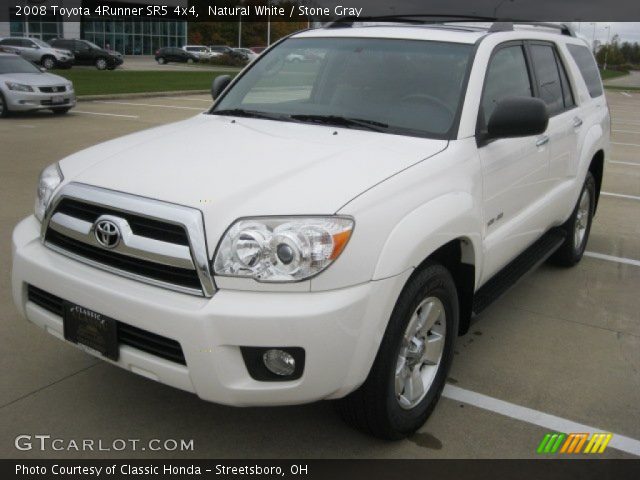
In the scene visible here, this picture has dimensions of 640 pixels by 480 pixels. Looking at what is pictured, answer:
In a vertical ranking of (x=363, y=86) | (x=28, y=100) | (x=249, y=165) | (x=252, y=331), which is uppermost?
(x=363, y=86)

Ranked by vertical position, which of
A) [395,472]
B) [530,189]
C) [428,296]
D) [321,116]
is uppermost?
[321,116]

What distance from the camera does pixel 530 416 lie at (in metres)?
3.34

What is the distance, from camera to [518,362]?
3.92 metres

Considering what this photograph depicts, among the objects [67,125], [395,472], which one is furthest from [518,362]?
[67,125]

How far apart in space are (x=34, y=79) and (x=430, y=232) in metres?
13.8

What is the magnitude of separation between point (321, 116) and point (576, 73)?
2463 mm

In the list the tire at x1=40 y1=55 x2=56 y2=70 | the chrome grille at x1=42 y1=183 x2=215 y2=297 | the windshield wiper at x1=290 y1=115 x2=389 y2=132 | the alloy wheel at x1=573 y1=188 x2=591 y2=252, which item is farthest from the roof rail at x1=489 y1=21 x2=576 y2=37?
the tire at x1=40 y1=55 x2=56 y2=70

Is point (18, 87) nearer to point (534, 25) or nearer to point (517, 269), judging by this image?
point (534, 25)

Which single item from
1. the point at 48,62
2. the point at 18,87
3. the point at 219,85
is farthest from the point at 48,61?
the point at 219,85

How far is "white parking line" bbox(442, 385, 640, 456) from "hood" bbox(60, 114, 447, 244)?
1255 mm

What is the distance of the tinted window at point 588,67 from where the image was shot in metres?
5.42

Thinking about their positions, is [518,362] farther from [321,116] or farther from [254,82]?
[254,82]

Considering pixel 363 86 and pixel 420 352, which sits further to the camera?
pixel 363 86

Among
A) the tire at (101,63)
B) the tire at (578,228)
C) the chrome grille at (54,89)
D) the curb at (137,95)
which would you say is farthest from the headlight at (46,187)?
the tire at (101,63)
